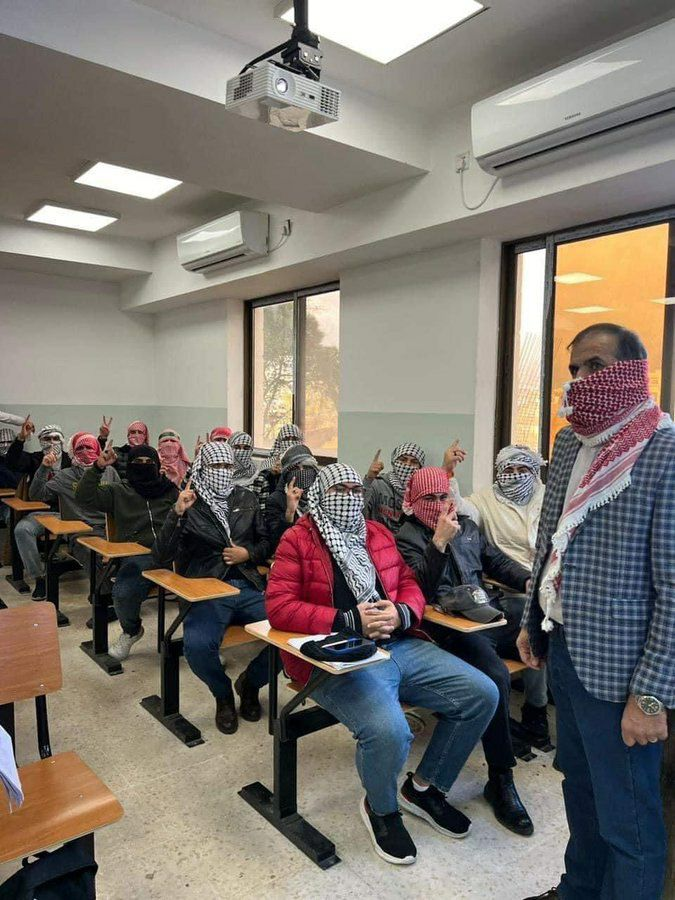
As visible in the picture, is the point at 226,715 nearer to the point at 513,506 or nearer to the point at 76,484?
the point at 513,506

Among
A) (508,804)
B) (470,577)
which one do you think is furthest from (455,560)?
(508,804)

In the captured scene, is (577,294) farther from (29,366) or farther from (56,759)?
(29,366)

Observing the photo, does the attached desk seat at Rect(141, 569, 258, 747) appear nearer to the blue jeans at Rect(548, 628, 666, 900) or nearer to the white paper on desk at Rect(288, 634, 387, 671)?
the white paper on desk at Rect(288, 634, 387, 671)

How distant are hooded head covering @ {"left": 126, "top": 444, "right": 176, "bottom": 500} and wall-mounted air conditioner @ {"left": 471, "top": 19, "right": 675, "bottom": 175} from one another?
2.34 m

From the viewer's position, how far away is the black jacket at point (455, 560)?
2.54m

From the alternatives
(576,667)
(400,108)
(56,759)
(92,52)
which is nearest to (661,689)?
(576,667)

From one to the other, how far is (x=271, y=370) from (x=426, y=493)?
13.4 feet

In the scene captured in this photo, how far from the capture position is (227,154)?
3582mm

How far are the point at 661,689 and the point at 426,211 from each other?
317cm

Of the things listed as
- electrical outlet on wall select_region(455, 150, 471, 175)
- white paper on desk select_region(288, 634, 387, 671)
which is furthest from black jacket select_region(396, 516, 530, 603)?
electrical outlet on wall select_region(455, 150, 471, 175)

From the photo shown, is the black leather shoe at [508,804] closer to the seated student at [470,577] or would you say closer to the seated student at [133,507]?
the seated student at [470,577]

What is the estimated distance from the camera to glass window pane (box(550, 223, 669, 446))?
339 centimetres

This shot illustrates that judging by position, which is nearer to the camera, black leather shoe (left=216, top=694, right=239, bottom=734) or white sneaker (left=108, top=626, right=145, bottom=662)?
black leather shoe (left=216, top=694, right=239, bottom=734)

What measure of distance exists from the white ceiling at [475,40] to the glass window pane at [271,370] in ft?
10.1
